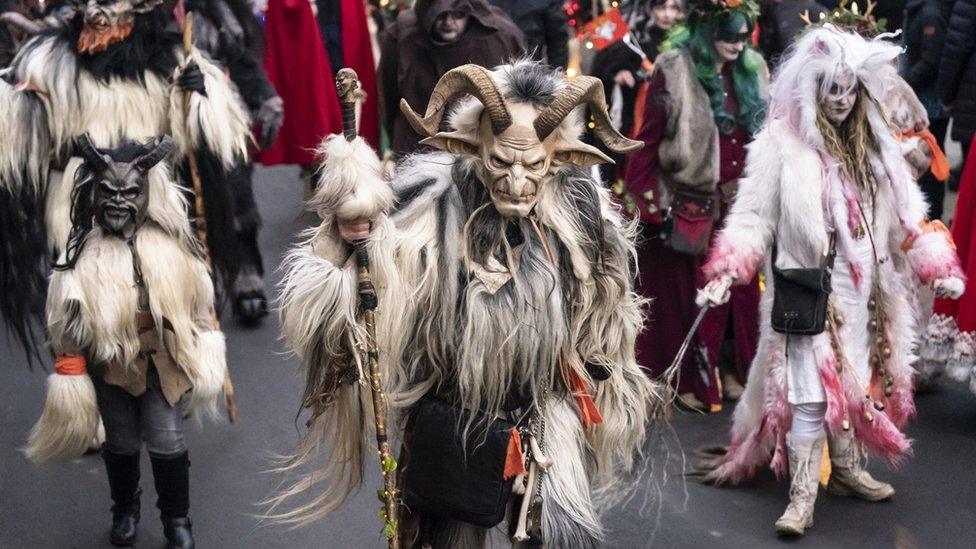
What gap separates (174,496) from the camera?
243 inches

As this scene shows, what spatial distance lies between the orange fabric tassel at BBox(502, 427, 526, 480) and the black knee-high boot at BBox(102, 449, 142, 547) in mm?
2072

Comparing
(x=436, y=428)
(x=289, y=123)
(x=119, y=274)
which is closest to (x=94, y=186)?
(x=119, y=274)

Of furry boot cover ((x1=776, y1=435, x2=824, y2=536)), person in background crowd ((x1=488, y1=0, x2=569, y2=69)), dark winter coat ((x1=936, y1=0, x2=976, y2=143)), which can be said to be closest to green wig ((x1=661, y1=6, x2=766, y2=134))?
furry boot cover ((x1=776, y1=435, x2=824, y2=536))

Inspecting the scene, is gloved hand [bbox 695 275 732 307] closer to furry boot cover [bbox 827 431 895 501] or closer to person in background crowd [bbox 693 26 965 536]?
person in background crowd [bbox 693 26 965 536]

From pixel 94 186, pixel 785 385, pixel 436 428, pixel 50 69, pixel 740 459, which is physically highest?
pixel 50 69

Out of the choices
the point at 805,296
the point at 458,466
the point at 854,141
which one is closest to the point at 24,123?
the point at 458,466

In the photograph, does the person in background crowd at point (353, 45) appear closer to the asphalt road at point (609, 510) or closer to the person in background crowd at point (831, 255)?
the asphalt road at point (609, 510)

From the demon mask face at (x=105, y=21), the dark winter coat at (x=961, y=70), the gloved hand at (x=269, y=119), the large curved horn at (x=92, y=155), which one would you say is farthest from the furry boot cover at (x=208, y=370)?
the dark winter coat at (x=961, y=70)

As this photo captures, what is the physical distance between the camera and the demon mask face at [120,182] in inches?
231

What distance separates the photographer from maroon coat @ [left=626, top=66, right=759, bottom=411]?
7434 millimetres

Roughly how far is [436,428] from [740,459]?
246 centimetres

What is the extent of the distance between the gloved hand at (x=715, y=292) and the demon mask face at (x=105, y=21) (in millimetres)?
2858

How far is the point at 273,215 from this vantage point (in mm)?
11070

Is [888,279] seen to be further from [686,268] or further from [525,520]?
[525,520]
